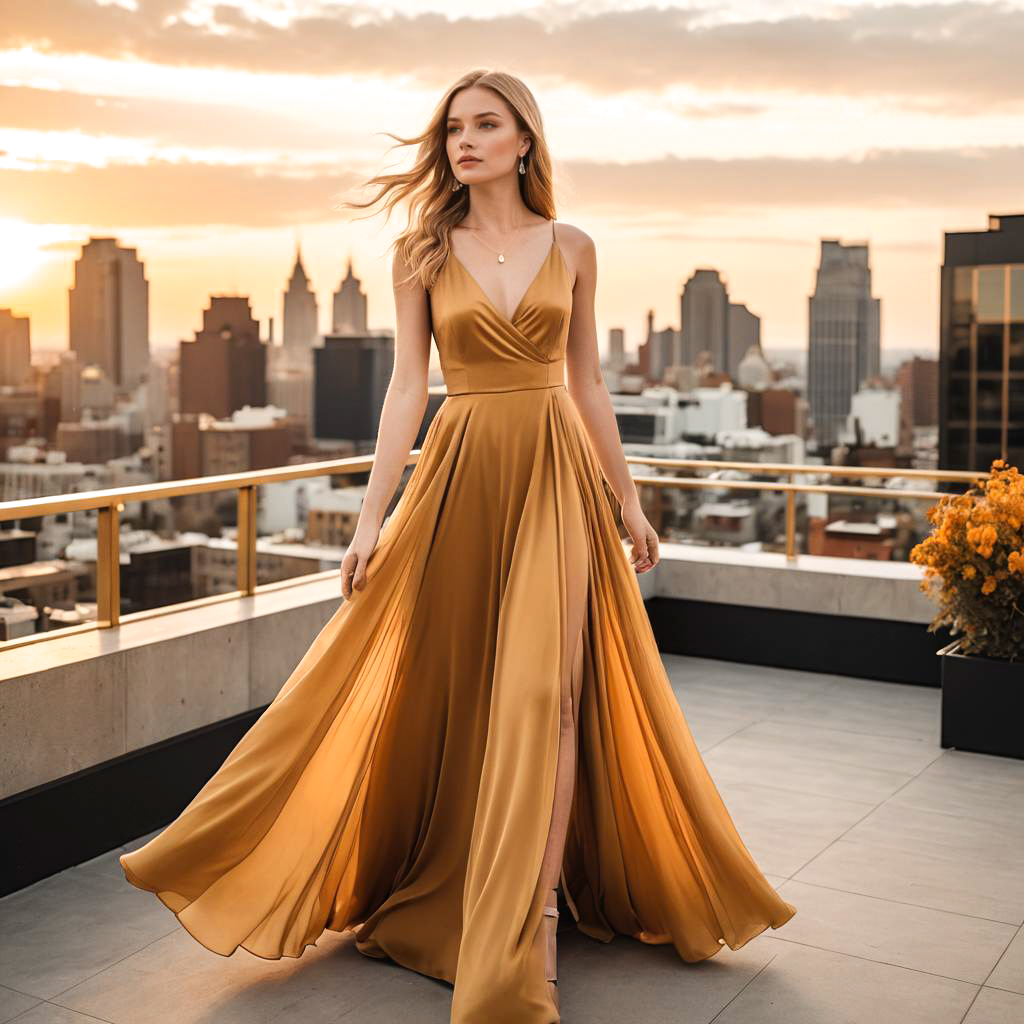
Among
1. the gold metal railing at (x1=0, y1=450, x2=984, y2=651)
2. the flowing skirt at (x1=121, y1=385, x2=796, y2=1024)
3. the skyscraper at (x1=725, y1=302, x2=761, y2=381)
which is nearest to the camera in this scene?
the flowing skirt at (x1=121, y1=385, x2=796, y2=1024)

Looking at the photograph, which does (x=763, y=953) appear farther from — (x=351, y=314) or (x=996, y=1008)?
(x=351, y=314)

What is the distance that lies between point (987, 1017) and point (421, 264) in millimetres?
1967

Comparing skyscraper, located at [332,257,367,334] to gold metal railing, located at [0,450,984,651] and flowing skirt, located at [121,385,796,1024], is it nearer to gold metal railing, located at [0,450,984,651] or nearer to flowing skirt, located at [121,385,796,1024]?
gold metal railing, located at [0,450,984,651]

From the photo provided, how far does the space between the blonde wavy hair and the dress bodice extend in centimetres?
6

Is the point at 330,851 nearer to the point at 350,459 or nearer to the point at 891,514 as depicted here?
the point at 350,459

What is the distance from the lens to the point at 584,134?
1441 centimetres

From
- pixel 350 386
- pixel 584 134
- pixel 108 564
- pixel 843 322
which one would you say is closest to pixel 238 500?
pixel 108 564

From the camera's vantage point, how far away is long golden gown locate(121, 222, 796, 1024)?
2.80m

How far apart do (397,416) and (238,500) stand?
1539 millimetres

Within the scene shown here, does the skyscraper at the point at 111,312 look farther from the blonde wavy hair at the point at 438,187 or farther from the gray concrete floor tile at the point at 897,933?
the gray concrete floor tile at the point at 897,933

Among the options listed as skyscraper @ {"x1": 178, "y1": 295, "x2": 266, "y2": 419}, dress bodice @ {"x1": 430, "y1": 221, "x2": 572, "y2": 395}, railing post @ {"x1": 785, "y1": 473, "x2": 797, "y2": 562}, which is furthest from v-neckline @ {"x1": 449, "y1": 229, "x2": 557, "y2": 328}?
skyscraper @ {"x1": 178, "y1": 295, "x2": 266, "y2": 419}

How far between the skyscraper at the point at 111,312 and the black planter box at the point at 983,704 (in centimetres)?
611

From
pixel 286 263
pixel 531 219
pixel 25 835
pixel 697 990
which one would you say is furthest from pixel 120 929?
pixel 286 263

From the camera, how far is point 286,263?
45.6 feet
